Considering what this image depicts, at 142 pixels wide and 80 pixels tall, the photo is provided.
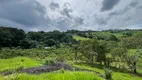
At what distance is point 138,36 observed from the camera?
54938mm

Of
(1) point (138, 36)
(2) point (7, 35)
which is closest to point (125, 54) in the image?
(1) point (138, 36)

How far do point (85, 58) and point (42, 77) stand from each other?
62.5 metres

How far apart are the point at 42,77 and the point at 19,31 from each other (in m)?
107

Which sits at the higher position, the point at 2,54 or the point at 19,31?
the point at 19,31

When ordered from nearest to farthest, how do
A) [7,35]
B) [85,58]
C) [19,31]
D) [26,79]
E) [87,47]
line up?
[26,79] → [87,47] → [85,58] → [7,35] → [19,31]

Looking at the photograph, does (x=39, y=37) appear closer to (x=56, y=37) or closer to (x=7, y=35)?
(x=56, y=37)

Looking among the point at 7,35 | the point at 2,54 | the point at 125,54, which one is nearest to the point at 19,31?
the point at 7,35

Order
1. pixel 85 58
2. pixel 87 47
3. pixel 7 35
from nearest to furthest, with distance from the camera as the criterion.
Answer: pixel 87 47 < pixel 85 58 < pixel 7 35

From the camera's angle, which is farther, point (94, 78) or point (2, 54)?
point (2, 54)

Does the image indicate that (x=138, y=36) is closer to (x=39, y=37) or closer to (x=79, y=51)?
(x=79, y=51)

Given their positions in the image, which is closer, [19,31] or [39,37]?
[19,31]

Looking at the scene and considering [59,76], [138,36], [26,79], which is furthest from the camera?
[138,36]

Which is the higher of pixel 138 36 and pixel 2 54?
pixel 138 36

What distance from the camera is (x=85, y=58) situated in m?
68.8
